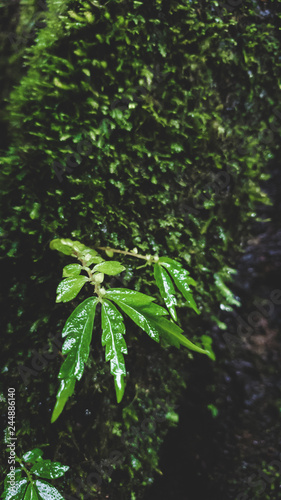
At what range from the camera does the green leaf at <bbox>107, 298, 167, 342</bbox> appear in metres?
0.97

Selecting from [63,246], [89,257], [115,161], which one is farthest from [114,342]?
[115,161]

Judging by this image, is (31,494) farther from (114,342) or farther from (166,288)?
(166,288)

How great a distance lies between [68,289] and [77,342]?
21 centimetres

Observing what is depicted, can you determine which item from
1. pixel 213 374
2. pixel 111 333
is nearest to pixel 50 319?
pixel 111 333

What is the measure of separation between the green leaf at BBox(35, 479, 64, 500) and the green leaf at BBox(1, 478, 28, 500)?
5 centimetres

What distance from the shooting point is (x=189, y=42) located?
1.47 meters

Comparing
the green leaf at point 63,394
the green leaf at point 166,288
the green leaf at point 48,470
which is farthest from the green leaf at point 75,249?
the green leaf at point 48,470

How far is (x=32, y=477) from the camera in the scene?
1129 mm

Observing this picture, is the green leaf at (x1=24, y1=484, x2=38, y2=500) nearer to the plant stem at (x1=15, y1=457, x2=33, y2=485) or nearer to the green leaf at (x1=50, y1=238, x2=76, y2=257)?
the plant stem at (x1=15, y1=457, x2=33, y2=485)

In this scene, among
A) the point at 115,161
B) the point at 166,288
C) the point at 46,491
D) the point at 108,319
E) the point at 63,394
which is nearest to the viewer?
the point at 63,394

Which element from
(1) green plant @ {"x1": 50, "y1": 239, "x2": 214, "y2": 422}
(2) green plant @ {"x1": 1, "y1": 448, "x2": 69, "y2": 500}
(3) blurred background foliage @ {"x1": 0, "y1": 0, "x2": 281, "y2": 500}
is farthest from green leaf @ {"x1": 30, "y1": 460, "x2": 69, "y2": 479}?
(1) green plant @ {"x1": 50, "y1": 239, "x2": 214, "y2": 422}

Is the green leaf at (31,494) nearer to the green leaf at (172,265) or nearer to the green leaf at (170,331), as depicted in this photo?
the green leaf at (170,331)

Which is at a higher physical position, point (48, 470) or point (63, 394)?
point (63, 394)

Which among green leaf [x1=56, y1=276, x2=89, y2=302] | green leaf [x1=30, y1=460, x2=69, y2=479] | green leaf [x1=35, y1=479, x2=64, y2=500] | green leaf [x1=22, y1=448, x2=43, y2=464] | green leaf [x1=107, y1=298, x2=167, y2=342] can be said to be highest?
green leaf [x1=107, y1=298, x2=167, y2=342]
